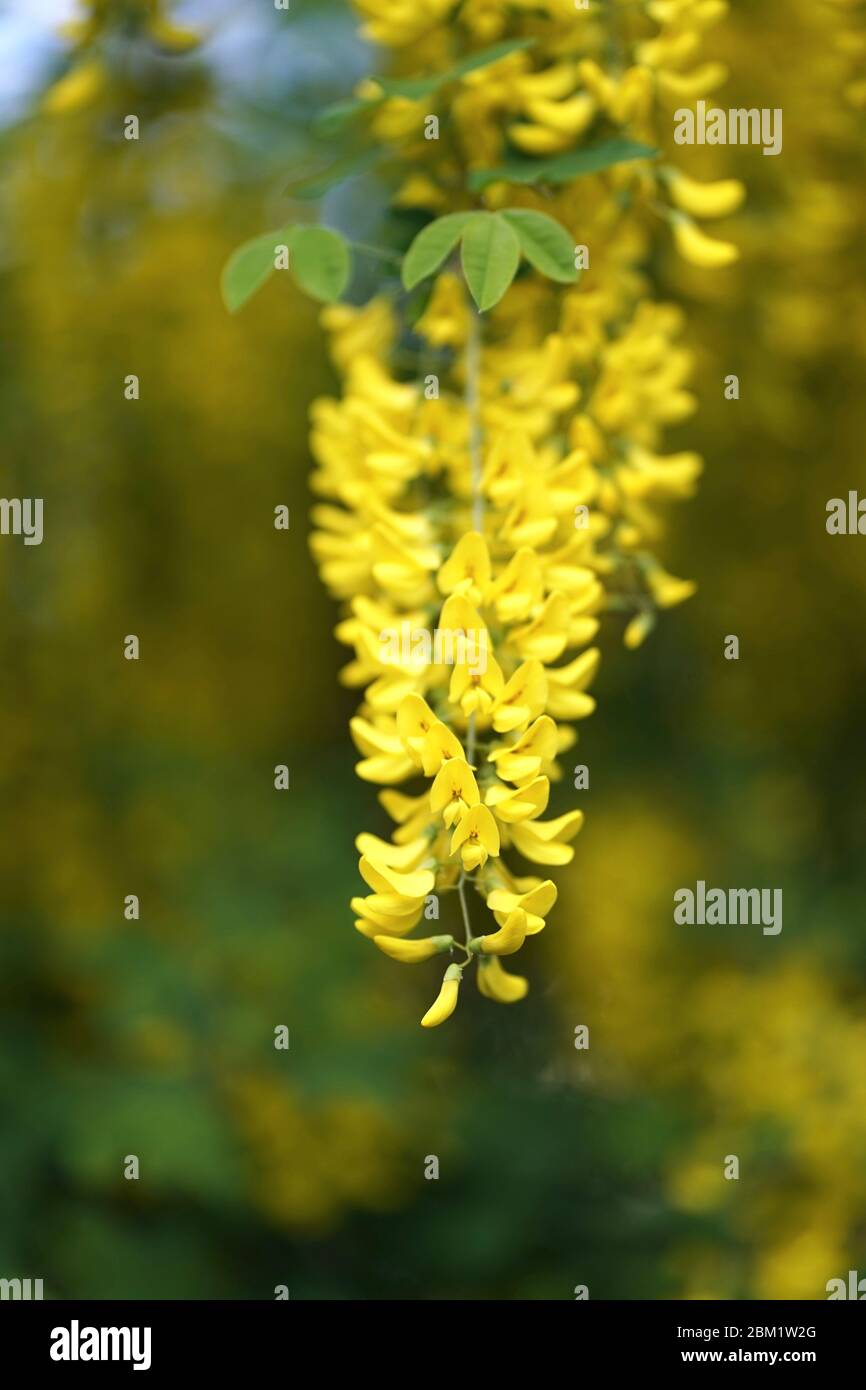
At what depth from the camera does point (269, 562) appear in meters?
3.53

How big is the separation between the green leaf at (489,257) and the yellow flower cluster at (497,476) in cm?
16

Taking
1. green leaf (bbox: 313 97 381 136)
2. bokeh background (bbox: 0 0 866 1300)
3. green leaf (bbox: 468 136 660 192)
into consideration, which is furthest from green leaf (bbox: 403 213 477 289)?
bokeh background (bbox: 0 0 866 1300)

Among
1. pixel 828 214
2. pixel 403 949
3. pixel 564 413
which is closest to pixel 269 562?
pixel 828 214

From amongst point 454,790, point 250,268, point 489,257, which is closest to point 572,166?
point 489,257

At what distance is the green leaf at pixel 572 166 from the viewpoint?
5.13 ft

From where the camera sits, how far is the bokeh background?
2605 millimetres

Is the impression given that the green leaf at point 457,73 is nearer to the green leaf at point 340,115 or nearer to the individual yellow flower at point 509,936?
the green leaf at point 340,115

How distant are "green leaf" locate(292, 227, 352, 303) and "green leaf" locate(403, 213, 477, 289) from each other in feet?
0.34

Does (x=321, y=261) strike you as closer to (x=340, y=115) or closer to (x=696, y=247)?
(x=340, y=115)

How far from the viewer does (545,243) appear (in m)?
1.47

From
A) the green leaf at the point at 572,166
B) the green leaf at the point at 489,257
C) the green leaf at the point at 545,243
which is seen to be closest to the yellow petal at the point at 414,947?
the green leaf at the point at 489,257

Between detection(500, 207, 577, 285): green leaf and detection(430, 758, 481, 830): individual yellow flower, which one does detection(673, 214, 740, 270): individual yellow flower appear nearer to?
detection(500, 207, 577, 285): green leaf

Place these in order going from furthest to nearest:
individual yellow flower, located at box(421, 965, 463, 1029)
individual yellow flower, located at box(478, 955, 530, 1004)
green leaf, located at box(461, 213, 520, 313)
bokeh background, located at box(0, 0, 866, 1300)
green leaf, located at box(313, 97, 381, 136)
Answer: bokeh background, located at box(0, 0, 866, 1300)
green leaf, located at box(313, 97, 381, 136)
green leaf, located at box(461, 213, 520, 313)
individual yellow flower, located at box(478, 955, 530, 1004)
individual yellow flower, located at box(421, 965, 463, 1029)
